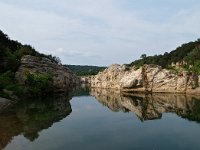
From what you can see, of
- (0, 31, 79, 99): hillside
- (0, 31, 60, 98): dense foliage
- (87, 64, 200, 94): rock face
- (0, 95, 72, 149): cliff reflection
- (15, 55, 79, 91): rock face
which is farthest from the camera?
(87, 64, 200, 94): rock face

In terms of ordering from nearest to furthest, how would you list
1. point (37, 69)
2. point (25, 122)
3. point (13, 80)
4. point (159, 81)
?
1. point (25, 122)
2. point (13, 80)
3. point (37, 69)
4. point (159, 81)

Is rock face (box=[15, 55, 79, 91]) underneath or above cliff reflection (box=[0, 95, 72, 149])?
above

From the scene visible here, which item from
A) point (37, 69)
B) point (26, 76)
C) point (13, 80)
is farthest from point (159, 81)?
point (13, 80)

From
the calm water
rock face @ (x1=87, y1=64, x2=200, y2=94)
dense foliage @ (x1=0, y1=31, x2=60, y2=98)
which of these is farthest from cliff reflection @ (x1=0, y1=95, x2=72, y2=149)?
rock face @ (x1=87, y1=64, x2=200, y2=94)

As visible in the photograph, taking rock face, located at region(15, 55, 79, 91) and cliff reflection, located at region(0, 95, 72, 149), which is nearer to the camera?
cliff reflection, located at region(0, 95, 72, 149)

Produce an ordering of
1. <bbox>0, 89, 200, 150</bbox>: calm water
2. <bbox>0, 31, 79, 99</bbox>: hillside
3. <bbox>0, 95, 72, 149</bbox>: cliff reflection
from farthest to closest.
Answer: <bbox>0, 31, 79, 99</bbox>: hillside, <bbox>0, 95, 72, 149</bbox>: cliff reflection, <bbox>0, 89, 200, 150</bbox>: calm water

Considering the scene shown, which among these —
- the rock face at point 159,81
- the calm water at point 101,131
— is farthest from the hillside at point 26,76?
the rock face at point 159,81

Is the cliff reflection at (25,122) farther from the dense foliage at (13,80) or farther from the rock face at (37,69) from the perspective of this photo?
the rock face at (37,69)

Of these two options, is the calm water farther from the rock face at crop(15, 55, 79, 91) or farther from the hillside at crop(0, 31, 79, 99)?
the rock face at crop(15, 55, 79, 91)

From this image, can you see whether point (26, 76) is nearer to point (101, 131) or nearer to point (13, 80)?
point (13, 80)

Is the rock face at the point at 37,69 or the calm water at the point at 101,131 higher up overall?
the rock face at the point at 37,69

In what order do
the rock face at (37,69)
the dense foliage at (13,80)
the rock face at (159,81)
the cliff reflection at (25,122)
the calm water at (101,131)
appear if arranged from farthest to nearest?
the rock face at (159,81) → the rock face at (37,69) → the dense foliage at (13,80) → the cliff reflection at (25,122) → the calm water at (101,131)

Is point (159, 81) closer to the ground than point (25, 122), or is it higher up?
higher up

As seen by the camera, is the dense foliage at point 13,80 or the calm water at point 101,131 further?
the dense foliage at point 13,80
